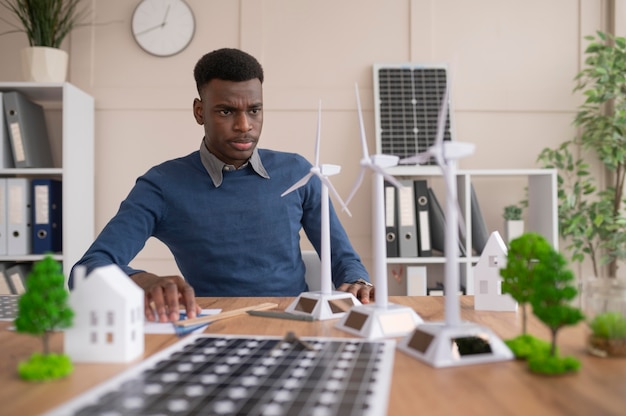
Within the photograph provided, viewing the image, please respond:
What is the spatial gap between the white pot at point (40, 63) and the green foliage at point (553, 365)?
283cm

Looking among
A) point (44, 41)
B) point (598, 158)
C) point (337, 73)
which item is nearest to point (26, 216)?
point (44, 41)

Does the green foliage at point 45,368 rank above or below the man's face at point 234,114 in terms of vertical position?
below

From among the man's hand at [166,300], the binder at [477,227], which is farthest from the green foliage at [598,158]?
the man's hand at [166,300]

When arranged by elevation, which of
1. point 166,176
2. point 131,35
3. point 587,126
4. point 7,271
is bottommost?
point 7,271

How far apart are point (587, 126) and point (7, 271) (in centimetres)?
328

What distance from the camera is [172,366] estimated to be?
84 centimetres

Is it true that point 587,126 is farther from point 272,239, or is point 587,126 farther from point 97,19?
point 97,19

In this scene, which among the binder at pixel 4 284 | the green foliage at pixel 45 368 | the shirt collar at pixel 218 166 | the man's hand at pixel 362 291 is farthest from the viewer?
the binder at pixel 4 284

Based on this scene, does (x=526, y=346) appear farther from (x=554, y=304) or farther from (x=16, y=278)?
(x=16, y=278)

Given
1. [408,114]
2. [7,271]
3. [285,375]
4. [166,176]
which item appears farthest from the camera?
[408,114]

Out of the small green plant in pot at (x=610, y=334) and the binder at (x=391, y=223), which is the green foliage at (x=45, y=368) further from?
the binder at (x=391, y=223)

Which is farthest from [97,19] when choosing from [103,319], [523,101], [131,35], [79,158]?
[103,319]

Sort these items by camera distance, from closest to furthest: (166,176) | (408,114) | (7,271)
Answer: (166,176), (7,271), (408,114)

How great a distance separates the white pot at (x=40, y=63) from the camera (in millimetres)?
2828
